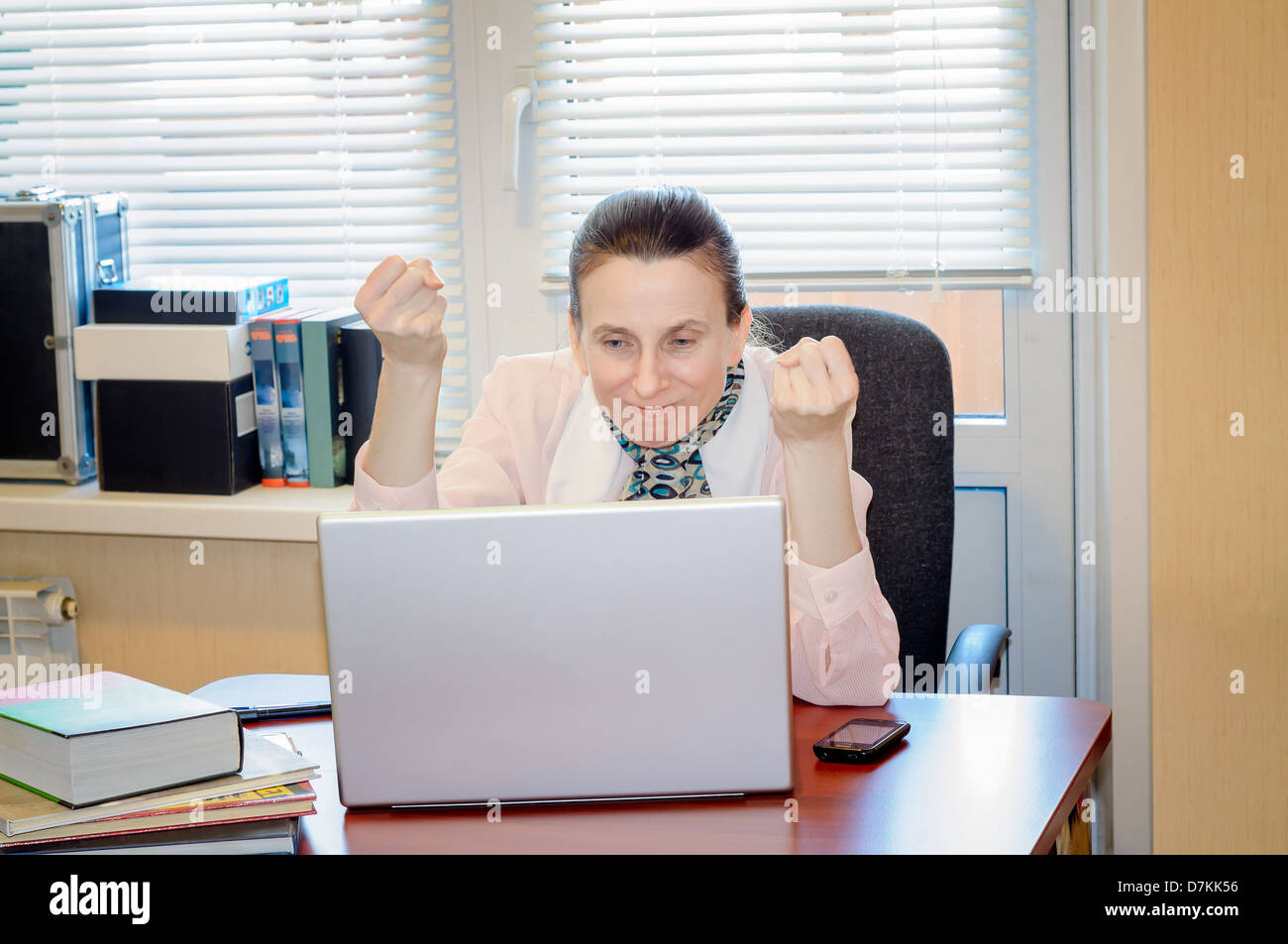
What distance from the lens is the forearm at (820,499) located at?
133cm

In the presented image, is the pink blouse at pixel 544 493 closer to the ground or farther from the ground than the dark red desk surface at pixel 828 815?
farther from the ground

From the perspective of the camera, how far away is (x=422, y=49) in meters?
2.47

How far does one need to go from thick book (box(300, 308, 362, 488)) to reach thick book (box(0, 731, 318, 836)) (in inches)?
50.9

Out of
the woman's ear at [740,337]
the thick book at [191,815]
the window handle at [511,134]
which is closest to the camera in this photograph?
the thick book at [191,815]

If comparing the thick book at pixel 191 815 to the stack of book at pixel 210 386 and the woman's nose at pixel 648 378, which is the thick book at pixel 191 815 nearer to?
the woman's nose at pixel 648 378

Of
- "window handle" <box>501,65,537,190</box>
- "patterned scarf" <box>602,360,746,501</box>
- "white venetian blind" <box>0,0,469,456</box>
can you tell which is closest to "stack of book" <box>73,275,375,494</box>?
"white venetian blind" <box>0,0,469,456</box>

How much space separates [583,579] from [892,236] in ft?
4.85

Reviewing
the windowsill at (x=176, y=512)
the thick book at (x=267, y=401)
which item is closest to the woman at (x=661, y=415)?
the windowsill at (x=176, y=512)

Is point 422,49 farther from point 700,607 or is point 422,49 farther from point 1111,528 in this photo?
point 700,607

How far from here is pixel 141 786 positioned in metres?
1.09

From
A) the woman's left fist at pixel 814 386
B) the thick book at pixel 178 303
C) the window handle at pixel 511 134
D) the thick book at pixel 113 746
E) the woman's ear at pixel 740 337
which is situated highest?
the window handle at pixel 511 134

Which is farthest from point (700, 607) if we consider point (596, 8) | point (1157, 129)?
point (596, 8)

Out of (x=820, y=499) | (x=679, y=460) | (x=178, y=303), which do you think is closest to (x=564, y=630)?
(x=820, y=499)

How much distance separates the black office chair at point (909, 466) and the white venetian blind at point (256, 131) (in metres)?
1.00
